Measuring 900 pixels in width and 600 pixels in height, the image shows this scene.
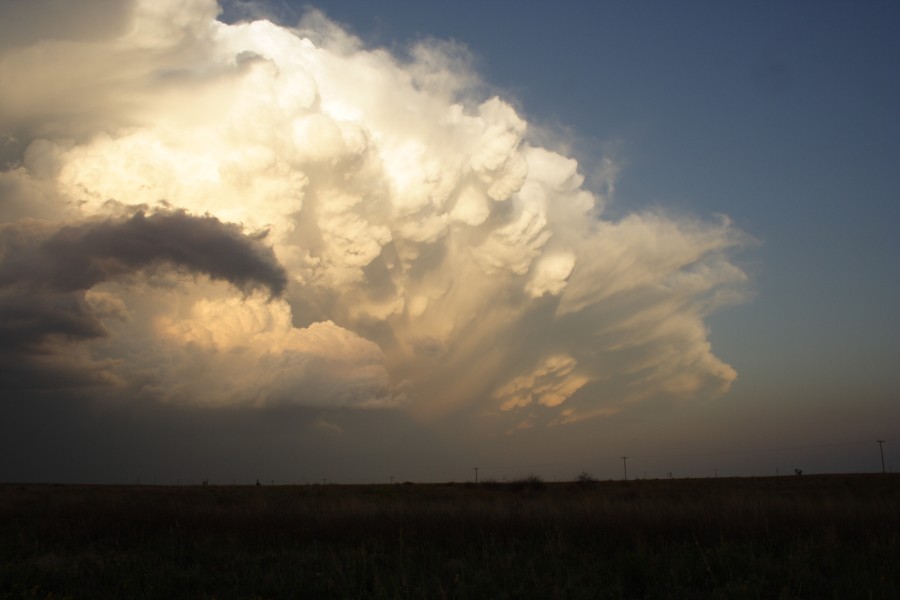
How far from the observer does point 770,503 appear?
20688 millimetres

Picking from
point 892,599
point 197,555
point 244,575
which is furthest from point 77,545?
point 892,599

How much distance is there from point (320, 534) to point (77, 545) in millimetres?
5810

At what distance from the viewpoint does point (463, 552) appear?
1473 centimetres

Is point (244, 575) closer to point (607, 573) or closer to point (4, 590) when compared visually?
point (4, 590)

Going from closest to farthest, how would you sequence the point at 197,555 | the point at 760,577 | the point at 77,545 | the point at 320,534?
the point at 760,577 → the point at 197,555 → the point at 77,545 → the point at 320,534

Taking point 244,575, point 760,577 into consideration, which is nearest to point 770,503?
point 760,577

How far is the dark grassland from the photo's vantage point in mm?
10844

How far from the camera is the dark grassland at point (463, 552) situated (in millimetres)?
10844

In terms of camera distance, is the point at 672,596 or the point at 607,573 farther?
the point at 607,573

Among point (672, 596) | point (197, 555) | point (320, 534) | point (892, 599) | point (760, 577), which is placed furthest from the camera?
point (320, 534)

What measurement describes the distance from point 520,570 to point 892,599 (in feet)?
18.3

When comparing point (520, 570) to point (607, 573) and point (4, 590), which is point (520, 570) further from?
point (4, 590)

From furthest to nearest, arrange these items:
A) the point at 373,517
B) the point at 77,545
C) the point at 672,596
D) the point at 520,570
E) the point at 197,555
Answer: the point at 373,517, the point at 77,545, the point at 197,555, the point at 520,570, the point at 672,596

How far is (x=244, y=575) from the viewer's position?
1231 centimetres
